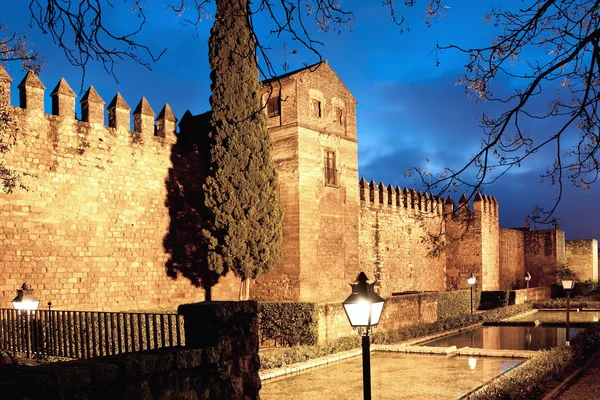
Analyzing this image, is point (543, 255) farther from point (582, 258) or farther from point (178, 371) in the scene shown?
point (178, 371)

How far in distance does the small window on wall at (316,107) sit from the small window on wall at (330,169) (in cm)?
129

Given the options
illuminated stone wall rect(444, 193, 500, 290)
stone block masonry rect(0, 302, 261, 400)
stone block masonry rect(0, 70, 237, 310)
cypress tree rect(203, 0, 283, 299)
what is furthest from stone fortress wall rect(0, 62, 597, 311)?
illuminated stone wall rect(444, 193, 500, 290)

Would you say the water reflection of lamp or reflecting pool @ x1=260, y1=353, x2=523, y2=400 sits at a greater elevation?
reflecting pool @ x1=260, y1=353, x2=523, y2=400

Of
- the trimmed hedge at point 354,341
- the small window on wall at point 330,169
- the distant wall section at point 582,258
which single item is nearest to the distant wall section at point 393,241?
the small window on wall at point 330,169

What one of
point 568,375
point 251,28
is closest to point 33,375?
point 251,28

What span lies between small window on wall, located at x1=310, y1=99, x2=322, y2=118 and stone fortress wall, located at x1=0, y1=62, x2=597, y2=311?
2.8 inches

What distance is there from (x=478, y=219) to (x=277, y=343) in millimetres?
18332

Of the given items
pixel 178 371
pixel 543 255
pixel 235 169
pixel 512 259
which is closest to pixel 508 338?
pixel 235 169

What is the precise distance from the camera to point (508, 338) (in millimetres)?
16781

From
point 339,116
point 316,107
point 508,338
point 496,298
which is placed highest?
point 316,107

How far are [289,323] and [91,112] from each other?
293 inches

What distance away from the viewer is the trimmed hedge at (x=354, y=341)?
1166 cm

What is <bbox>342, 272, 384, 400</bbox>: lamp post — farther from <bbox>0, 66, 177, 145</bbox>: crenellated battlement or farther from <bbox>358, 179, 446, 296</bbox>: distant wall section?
<bbox>358, 179, 446, 296</bbox>: distant wall section

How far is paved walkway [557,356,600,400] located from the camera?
846 cm
